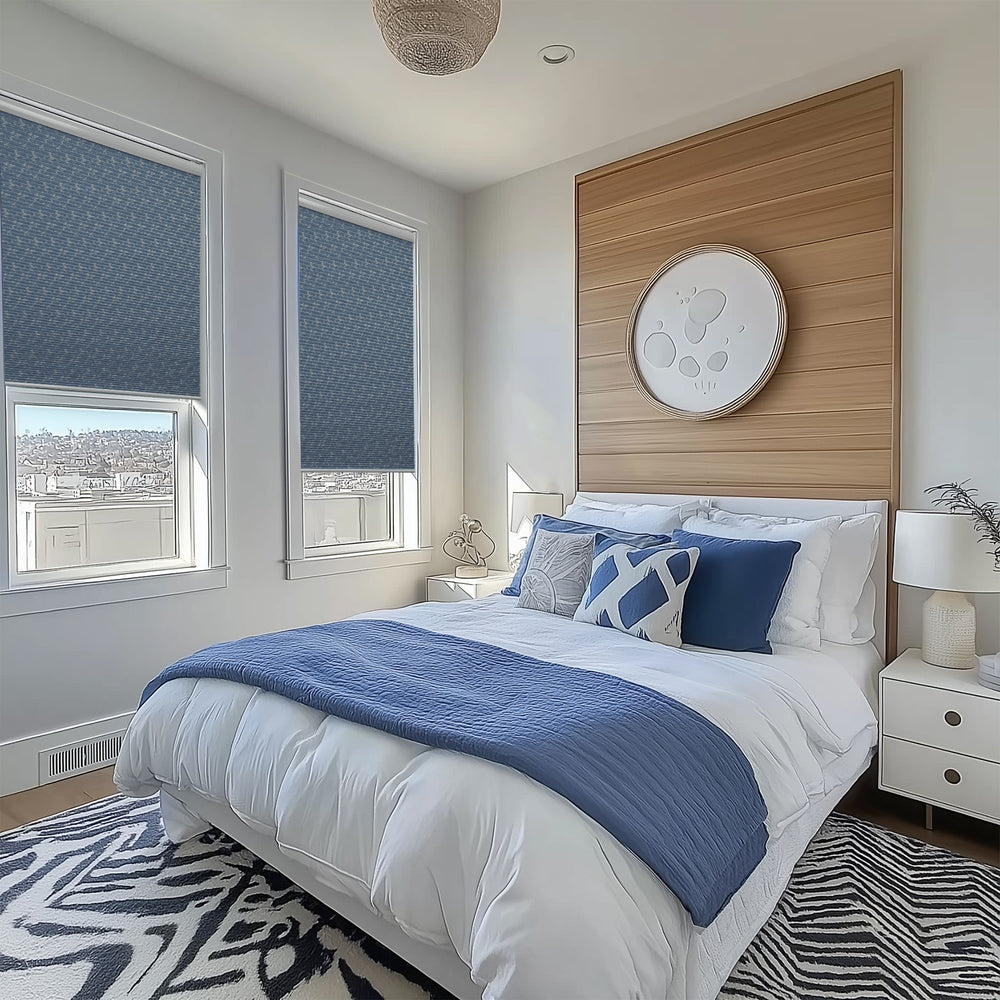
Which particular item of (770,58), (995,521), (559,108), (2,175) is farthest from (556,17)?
(995,521)

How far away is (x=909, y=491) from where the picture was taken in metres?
2.88

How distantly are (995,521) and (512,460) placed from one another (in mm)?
2374

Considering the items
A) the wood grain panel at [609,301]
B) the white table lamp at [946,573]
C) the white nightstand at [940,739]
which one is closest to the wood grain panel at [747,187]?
the wood grain panel at [609,301]

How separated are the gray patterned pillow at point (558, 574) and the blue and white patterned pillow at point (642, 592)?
141 millimetres

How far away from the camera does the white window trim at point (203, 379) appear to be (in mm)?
2699

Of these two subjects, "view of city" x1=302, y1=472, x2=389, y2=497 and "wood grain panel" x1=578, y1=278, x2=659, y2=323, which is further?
"view of city" x1=302, y1=472, x2=389, y2=497

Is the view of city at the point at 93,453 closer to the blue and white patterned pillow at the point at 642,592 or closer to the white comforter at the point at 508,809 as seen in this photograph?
the white comforter at the point at 508,809

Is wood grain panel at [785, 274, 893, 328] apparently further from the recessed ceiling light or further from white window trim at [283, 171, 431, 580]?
white window trim at [283, 171, 431, 580]

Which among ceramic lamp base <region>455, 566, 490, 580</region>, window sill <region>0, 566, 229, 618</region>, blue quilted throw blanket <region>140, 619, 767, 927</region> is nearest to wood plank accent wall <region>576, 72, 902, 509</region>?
ceramic lamp base <region>455, 566, 490, 580</region>

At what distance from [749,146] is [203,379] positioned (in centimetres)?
261

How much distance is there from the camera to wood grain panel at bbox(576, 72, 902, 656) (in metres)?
2.93

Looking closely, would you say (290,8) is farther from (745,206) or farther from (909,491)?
(909,491)

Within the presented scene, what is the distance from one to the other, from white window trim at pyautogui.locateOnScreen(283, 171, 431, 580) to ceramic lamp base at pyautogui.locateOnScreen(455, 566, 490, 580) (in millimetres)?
236

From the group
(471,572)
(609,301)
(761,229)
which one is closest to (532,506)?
(471,572)
